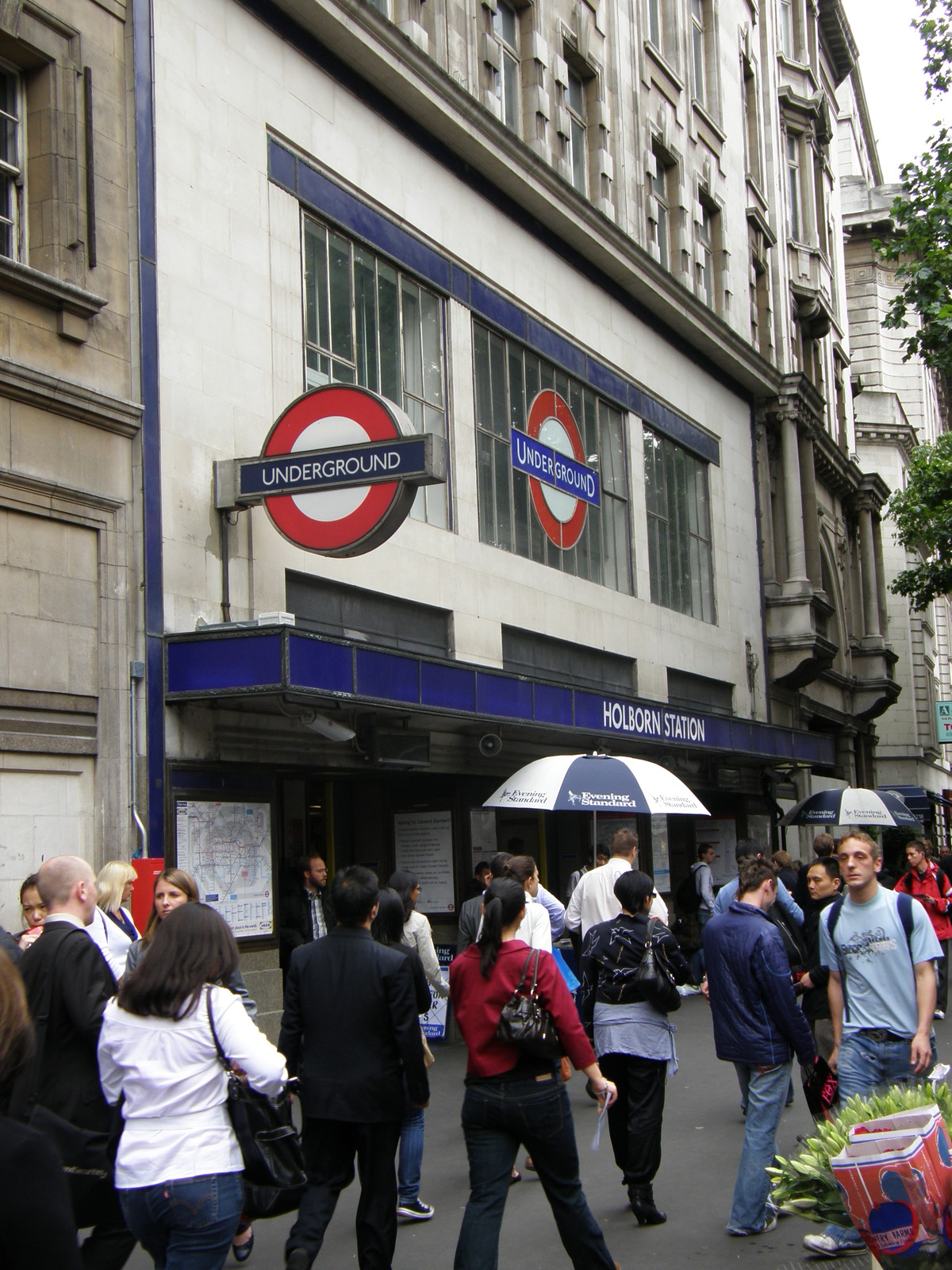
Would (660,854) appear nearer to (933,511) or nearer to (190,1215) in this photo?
(933,511)

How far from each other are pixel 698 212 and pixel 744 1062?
889 inches

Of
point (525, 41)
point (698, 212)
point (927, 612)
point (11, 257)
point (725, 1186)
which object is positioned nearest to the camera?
point (725, 1186)

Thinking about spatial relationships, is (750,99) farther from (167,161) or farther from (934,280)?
(167,161)

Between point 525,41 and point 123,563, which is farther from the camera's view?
point 525,41

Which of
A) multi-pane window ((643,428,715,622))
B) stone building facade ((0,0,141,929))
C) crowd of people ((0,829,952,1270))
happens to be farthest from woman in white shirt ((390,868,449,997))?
multi-pane window ((643,428,715,622))

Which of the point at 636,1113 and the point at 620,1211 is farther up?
the point at 636,1113

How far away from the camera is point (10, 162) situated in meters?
11.1

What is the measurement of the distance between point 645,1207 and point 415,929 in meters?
2.80

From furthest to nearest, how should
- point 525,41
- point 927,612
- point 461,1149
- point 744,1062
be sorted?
point 927,612 → point 525,41 → point 461,1149 → point 744,1062

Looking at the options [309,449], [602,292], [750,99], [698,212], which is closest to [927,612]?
[750,99]

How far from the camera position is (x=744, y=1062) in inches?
282

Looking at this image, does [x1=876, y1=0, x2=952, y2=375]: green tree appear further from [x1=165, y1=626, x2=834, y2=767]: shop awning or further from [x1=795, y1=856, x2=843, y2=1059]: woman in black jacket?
[x1=795, y1=856, x2=843, y2=1059]: woman in black jacket

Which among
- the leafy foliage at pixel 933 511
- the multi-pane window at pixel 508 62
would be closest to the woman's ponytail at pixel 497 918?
the multi-pane window at pixel 508 62

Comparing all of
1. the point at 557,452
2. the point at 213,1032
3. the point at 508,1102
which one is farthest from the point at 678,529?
the point at 213,1032
